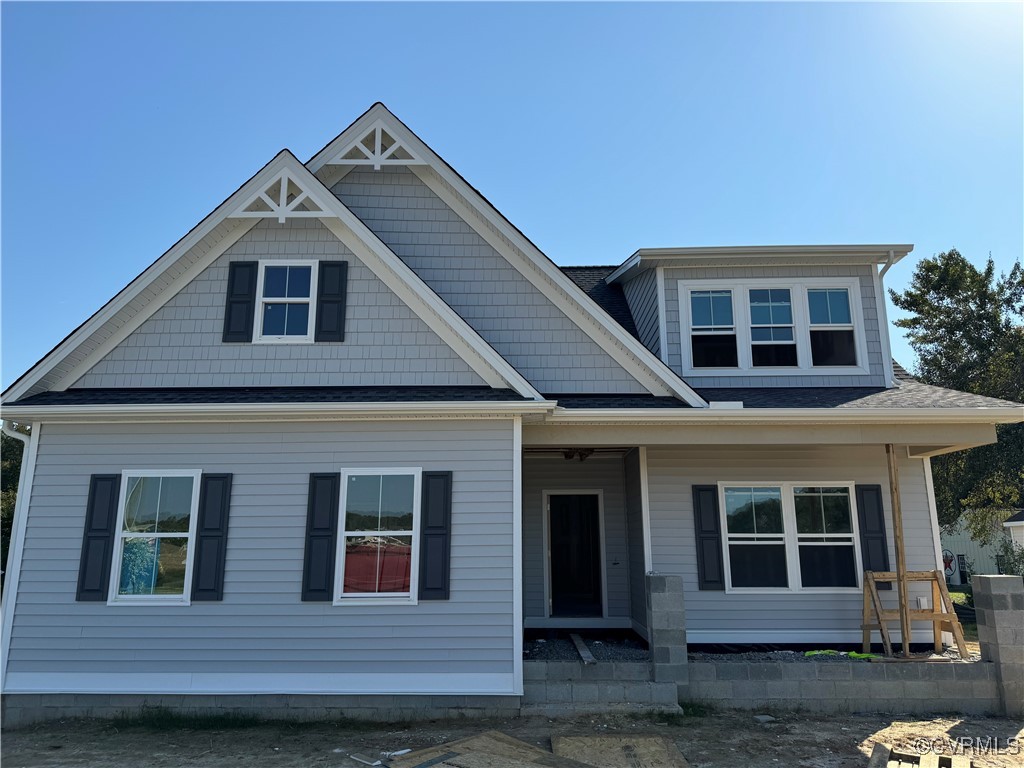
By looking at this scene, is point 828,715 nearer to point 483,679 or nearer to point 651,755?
point 651,755

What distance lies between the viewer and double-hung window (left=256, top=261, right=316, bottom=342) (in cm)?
868

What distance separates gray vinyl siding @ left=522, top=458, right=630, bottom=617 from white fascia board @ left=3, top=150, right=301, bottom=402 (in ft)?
18.9

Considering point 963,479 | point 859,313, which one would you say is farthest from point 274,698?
point 963,479

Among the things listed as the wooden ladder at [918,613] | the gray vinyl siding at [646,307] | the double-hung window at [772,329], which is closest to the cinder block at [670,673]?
the wooden ladder at [918,613]

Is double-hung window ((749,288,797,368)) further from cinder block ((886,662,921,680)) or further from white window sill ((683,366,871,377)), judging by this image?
cinder block ((886,662,921,680))

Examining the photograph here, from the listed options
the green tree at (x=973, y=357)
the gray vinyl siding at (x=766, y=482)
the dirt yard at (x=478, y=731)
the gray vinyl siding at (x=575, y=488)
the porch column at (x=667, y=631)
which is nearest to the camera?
the dirt yard at (x=478, y=731)

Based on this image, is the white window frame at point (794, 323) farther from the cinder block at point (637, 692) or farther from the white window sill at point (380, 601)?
the white window sill at point (380, 601)

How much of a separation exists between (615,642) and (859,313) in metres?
6.36

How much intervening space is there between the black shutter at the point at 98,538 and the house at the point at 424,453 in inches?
1.2

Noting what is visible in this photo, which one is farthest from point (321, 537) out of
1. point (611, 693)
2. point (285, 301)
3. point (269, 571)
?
point (611, 693)

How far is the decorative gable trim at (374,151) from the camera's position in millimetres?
9922

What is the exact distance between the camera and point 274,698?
24.5 feet

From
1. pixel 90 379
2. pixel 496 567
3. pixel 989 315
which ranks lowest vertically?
pixel 496 567

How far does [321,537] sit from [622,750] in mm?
3921
